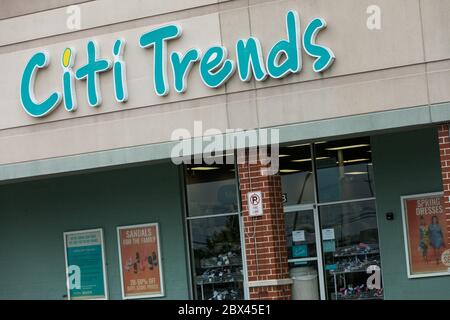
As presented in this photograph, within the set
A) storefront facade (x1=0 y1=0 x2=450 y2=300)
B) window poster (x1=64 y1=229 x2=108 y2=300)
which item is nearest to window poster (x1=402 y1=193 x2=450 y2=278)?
storefront facade (x1=0 y1=0 x2=450 y2=300)

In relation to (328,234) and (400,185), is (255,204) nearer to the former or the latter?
(328,234)

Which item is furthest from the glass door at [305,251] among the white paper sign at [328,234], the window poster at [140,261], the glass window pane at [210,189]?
the window poster at [140,261]

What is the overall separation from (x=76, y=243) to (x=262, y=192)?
513 centimetres

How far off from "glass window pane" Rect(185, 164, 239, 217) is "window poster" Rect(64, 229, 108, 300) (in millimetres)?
2015

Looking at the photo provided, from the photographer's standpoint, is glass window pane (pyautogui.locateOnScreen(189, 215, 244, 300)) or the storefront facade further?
→ glass window pane (pyautogui.locateOnScreen(189, 215, 244, 300))

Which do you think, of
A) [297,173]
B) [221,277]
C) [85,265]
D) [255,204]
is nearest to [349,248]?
[297,173]

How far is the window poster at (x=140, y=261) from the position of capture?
16.9m

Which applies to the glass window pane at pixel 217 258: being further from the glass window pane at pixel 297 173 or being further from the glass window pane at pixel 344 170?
the glass window pane at pixel 344 170

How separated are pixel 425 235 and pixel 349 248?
1.53 meters

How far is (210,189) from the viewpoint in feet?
55.3

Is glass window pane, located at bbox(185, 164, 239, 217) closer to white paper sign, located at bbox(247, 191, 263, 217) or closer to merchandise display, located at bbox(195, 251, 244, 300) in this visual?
merchandise display, located at bbox(195, 251, 244, 300)

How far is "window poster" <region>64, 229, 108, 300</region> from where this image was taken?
A: 17344 millimetres

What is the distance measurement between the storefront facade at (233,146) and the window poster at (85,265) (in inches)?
1.3
